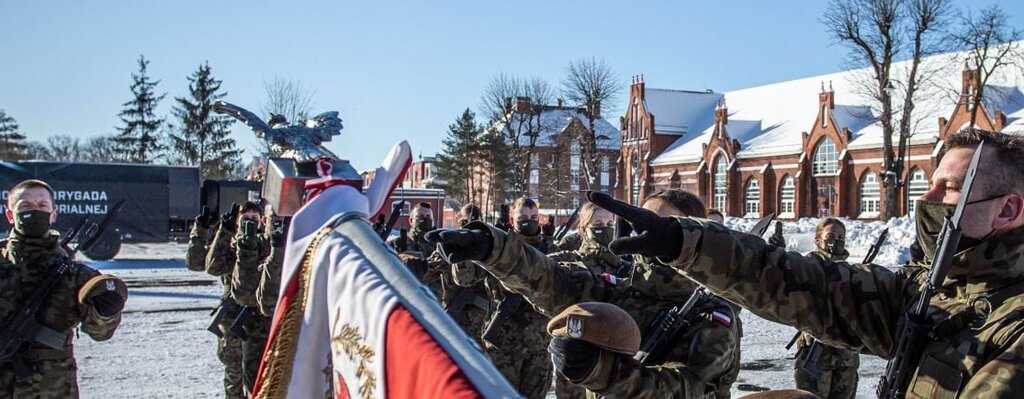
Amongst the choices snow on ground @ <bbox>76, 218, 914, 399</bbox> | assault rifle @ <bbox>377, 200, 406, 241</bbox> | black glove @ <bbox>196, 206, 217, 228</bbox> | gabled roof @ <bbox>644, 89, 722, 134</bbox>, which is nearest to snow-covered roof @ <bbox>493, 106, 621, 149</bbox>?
gabled roof @ <bbox>644, 89, 722, 134</bbox>

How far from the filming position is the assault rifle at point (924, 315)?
2064 millimetres

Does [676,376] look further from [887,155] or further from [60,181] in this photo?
[887,155]

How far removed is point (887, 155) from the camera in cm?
3838

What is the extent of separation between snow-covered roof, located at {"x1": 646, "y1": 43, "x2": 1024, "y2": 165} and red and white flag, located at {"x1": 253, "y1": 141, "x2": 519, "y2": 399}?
130ft

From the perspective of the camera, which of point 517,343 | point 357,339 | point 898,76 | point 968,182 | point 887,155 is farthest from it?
point 898,76

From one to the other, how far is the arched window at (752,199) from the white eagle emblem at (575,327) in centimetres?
5126

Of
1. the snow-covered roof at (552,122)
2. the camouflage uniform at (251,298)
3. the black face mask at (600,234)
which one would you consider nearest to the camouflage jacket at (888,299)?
the black face mask at (600,234)

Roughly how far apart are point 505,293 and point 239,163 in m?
42.3

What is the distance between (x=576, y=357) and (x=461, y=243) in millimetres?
785

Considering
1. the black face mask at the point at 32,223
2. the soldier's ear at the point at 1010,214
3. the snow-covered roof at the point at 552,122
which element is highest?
the snow-covered roof at the point at 552,122

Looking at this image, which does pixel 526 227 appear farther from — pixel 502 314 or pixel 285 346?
pixel 285 346

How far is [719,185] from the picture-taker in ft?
183

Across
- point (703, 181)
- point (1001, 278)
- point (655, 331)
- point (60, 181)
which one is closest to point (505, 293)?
point (655, 331)

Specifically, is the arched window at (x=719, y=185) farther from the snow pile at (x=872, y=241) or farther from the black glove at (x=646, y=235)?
the black glove at (x=646, y=235)
